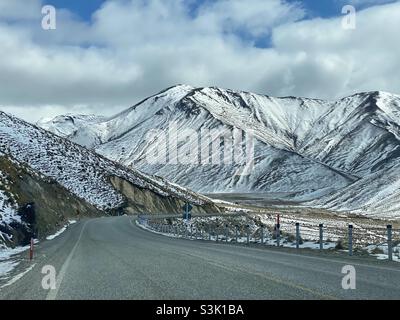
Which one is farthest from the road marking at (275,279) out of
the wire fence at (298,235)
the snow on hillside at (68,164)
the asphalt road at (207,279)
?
the snow on hillside at (68,164)

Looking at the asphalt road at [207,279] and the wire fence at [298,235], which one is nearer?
the asphalt road at [207,279]

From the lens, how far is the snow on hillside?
348 feet

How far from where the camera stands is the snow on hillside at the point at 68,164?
4176 inches

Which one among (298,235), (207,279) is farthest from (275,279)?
(298,235)

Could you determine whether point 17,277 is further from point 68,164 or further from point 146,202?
point 68,164

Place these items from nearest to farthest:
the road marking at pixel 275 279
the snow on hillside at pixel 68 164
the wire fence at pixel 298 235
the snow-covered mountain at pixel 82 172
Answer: the road marking at pixel 275 279
the wire fence at pixel 298 235
the snow on hillside at pixel 68 164
the snow-covered mountain at pixel 82 172

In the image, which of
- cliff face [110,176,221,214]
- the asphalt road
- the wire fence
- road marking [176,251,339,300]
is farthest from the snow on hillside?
road marking [176,251,339,300]

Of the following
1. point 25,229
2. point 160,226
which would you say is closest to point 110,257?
point 25,229

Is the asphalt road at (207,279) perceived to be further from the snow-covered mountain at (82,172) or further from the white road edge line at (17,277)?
the snow-covered mountain at (82,172)

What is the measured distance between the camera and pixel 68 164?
11469 cm

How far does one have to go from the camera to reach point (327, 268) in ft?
53.5
